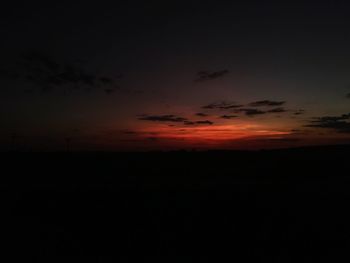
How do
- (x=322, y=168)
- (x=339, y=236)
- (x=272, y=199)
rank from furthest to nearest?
(x=322, y=168)
(x=272, y=199)
(x=339, y=236)

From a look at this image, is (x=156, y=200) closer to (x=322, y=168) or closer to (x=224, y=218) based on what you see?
(x=224, y=218)

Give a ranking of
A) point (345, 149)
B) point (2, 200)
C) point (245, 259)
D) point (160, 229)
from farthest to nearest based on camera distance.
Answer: point (345, 149), point (2, 200), point (160, 229), point (245, 259)

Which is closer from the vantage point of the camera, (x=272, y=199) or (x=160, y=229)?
(x=160, y=229)

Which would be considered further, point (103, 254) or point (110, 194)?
point (110, 194)

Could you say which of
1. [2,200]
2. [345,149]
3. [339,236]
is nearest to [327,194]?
[339,236]

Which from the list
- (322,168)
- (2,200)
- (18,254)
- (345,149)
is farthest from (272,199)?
(345,149)

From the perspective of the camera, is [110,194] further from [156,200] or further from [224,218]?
[224,218]

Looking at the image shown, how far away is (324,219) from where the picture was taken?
19.6m

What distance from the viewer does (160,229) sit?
18.6 meters

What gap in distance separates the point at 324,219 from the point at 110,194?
15.6m

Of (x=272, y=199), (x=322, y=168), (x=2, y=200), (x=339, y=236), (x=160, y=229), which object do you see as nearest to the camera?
(x=339, y=236)

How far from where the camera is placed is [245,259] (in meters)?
14.5

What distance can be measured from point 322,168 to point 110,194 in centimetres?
4508

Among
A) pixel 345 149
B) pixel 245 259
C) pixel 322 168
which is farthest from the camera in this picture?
pixel 345 149
